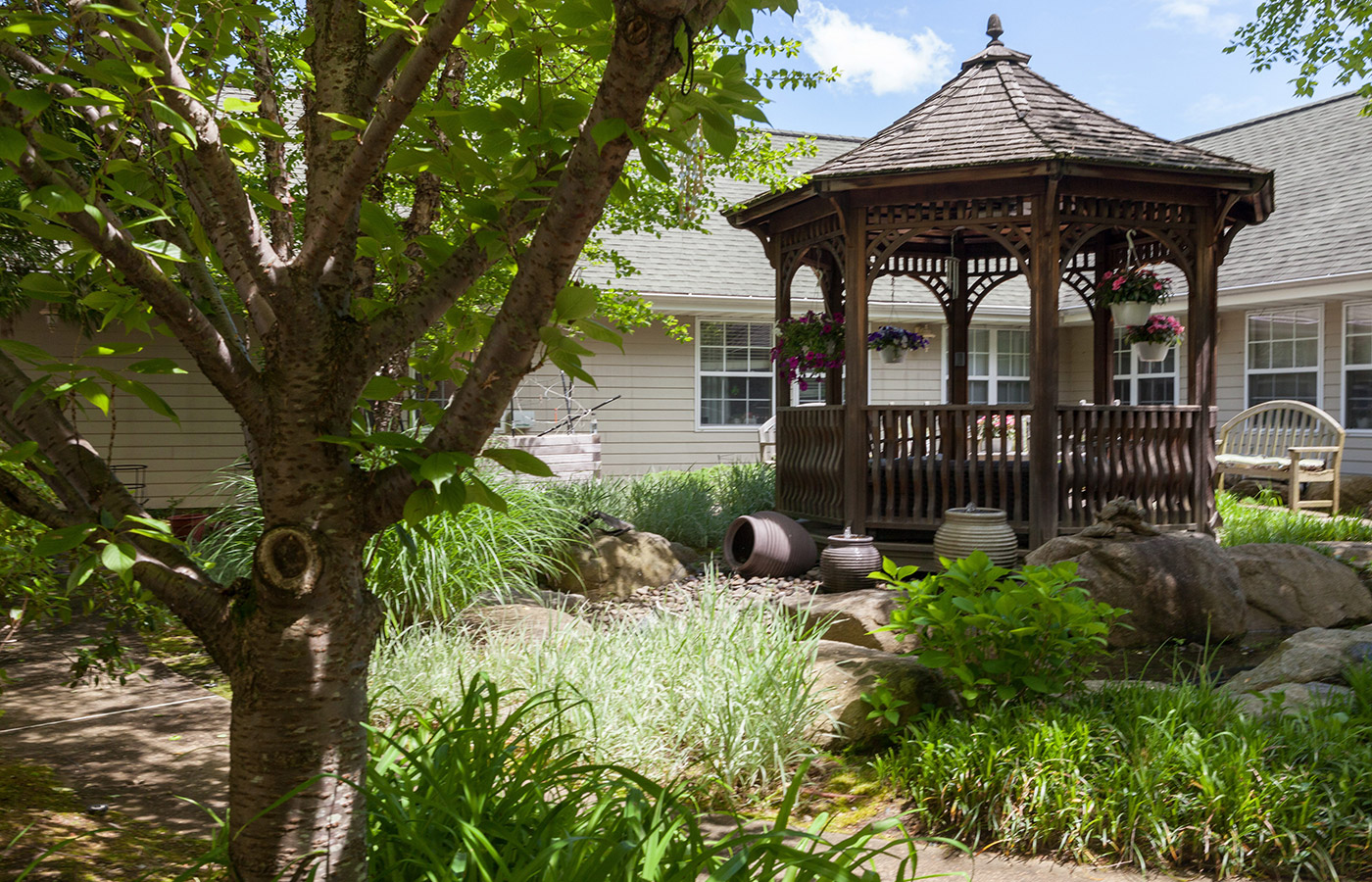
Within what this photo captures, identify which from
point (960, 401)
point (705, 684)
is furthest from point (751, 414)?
point (705, 684)

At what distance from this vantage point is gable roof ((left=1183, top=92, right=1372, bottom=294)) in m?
12.8

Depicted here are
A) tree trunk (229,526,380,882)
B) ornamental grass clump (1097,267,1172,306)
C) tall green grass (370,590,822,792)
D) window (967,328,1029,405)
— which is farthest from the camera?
window (967,328,1029,405)

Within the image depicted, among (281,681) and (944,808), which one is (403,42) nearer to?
(281,681)

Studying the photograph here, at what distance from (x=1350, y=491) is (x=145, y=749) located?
13.6 metres

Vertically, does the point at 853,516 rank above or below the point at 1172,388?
below

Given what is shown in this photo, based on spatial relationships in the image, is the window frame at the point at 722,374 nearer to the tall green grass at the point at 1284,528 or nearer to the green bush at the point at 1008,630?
the tall green grass at the point at 1284,528

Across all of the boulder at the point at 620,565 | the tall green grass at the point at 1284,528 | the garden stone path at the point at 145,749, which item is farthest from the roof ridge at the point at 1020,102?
the garden stone path at the point at 145,749

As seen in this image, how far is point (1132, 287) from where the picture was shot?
8.54 metres

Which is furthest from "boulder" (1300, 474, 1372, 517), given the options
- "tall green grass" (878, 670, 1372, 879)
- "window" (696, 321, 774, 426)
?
"tall green grass" (878, 670, 1372, 879)

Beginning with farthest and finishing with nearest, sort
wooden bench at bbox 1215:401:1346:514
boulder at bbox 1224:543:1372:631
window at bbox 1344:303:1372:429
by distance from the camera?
window at bbox 1344:303:1372:429 < wooden bench at bbox 1215:401:1346:514 < boulder at bbox 1224:543:1372:631

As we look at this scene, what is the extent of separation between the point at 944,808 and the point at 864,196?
A: 6.02 m

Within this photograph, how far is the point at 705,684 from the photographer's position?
3.56m

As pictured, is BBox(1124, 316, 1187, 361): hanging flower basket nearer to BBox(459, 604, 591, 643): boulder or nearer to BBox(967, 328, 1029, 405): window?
BBox(459, 604, 591, 643): boulder

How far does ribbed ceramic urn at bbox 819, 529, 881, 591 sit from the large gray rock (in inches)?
68.3
